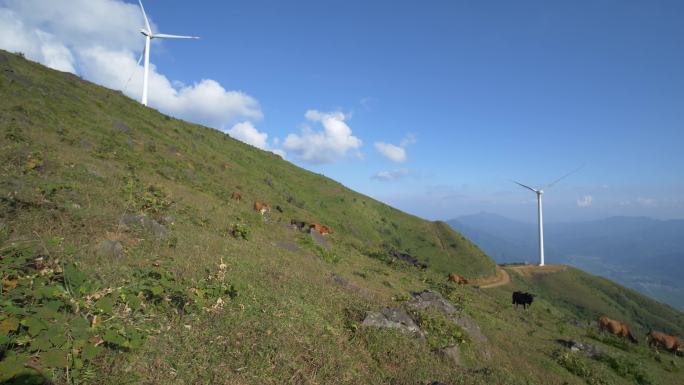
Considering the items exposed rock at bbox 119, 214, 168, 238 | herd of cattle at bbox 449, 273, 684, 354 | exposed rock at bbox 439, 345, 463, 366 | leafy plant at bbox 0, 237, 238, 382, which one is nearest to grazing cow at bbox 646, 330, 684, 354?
herd of cattle at bbox 449, 273, 684, 354

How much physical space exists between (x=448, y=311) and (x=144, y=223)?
13675 millimetres

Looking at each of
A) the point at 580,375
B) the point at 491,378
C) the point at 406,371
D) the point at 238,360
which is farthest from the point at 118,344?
the point at 580,375

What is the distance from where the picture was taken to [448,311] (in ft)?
55.2

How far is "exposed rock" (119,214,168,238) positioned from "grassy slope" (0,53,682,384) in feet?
1.44

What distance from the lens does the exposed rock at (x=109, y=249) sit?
10.2m

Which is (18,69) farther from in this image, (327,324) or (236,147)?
(327,324)

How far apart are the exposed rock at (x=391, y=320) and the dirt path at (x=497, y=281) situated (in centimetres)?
4287

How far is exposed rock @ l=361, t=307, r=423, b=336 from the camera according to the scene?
37.3 ft

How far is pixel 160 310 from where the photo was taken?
800 centimetres

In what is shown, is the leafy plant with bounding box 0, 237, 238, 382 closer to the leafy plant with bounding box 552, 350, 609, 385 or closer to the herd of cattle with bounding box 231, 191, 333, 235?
the leafy plant with bounding box 552, 350, 609, 385

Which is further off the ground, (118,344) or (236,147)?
(236,147)

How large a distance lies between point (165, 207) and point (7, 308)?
Result: 12.4 meters

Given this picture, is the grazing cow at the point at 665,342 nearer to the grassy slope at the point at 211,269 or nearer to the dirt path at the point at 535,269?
the grassy slope at the point at 211,269

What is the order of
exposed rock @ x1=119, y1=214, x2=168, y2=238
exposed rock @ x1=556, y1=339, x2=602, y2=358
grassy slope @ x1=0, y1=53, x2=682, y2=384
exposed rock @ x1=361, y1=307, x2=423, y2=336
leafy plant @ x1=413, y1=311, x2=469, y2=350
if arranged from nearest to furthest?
grassy slope @ x1=0, y1=53, x2=682, y2=384 < exposed rock @ x1=361, y1=307, x2=423, y2=336 < leafy plant @ x1=413, y1=311, x2=469, y2=350 < exposed rock @ x1=119, y1=214, x2=168, y2=238 < exposed rock @ x1=556, y1=339, x2=602, y2=358
